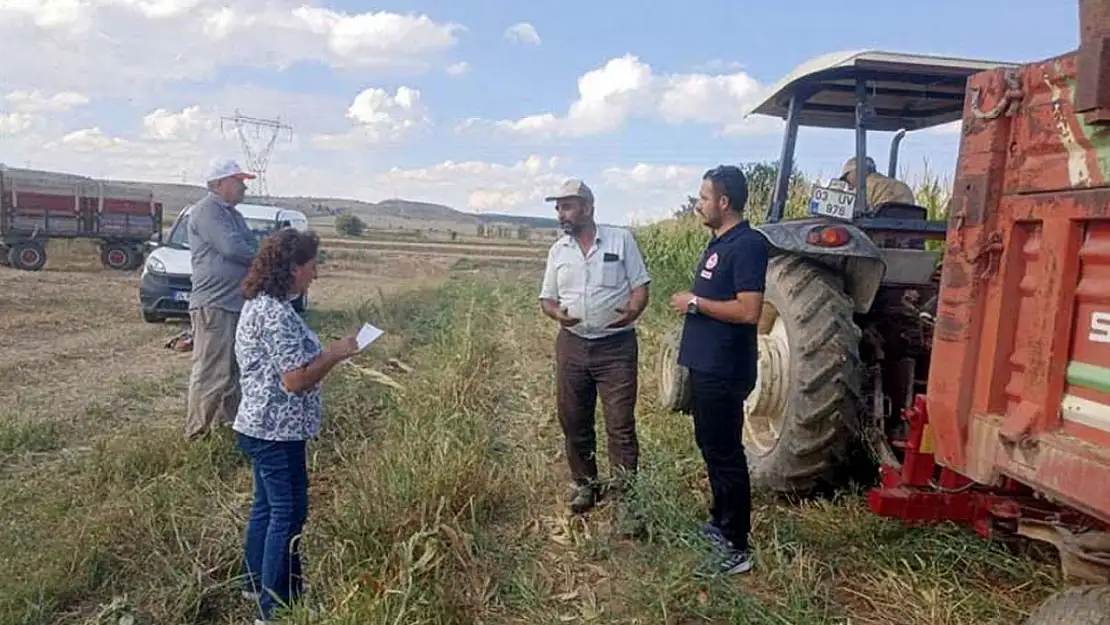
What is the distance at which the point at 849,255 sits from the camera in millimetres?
3930

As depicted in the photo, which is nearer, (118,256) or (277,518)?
(277,518)

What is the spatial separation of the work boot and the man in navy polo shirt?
3.01 feet

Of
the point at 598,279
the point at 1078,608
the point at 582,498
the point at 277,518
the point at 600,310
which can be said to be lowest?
the point at 582,498

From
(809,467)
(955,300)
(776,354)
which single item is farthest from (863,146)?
(955,300)

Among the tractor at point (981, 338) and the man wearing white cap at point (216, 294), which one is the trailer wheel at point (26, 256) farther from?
the tractor at point (981, 338)

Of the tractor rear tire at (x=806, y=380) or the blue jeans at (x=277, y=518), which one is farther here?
the tractor rear tire at (x=806, y=380)

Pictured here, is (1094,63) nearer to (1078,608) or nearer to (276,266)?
(1078,608)

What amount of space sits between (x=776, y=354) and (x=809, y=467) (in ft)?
1.78

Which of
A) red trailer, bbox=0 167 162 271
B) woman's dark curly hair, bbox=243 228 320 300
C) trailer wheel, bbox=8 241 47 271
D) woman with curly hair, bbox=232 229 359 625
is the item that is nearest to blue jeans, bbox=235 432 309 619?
woman with curly hair, bbox=232 229 359 625

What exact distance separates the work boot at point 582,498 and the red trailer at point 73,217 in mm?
20439

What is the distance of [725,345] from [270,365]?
1.78 meters

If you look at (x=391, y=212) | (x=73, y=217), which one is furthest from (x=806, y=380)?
(x=391, y=212)

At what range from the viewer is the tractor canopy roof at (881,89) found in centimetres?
432

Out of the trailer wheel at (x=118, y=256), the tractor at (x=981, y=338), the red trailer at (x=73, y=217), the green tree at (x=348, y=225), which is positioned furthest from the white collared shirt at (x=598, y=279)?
the green tree at (x=348, y=225)
